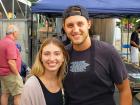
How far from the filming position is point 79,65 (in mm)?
2775

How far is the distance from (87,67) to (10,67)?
165 inches

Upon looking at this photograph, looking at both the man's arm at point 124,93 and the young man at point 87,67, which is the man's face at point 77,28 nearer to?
the young man at point 87,67

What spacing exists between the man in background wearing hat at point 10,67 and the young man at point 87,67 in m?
3.99

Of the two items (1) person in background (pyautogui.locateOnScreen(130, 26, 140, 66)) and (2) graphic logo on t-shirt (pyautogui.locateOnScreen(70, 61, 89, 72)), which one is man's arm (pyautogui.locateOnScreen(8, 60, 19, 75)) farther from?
(1) person in background (pyautogui.locateOnScreen(130, 26, 140, 66))

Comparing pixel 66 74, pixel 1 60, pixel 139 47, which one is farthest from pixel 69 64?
pixel 139 47

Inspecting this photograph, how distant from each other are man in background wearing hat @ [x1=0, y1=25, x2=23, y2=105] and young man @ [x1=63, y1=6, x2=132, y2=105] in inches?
157

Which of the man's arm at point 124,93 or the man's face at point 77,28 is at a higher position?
the man's face at point 77,28

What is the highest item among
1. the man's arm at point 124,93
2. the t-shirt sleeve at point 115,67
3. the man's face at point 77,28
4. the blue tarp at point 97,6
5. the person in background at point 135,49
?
the blue tarp at point 97,6

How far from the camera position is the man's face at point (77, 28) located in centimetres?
276

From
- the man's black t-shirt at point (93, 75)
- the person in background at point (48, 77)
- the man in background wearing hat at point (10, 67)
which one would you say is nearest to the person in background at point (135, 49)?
the man in background wearing hat at point (10, 67)

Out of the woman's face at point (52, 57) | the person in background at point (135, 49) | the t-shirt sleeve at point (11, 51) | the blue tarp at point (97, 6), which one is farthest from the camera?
the person in background at point (135, 49)

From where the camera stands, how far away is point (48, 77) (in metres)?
2.73

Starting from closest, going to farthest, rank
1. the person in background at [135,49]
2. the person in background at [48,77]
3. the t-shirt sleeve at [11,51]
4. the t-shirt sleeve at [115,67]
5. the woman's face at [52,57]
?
the person in background at [48,77] < the woman's face at [52,57] < the t-shirt sleeve at [115,67] < the t-shirt sleeve at [11,51] < the person in background at [135,49]

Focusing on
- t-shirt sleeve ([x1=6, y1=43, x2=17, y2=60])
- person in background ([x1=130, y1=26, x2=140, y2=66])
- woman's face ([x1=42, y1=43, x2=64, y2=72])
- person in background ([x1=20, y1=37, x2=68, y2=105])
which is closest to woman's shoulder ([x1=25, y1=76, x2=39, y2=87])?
person in background ([x1=20, y1=37, x2=68, y2=105])
